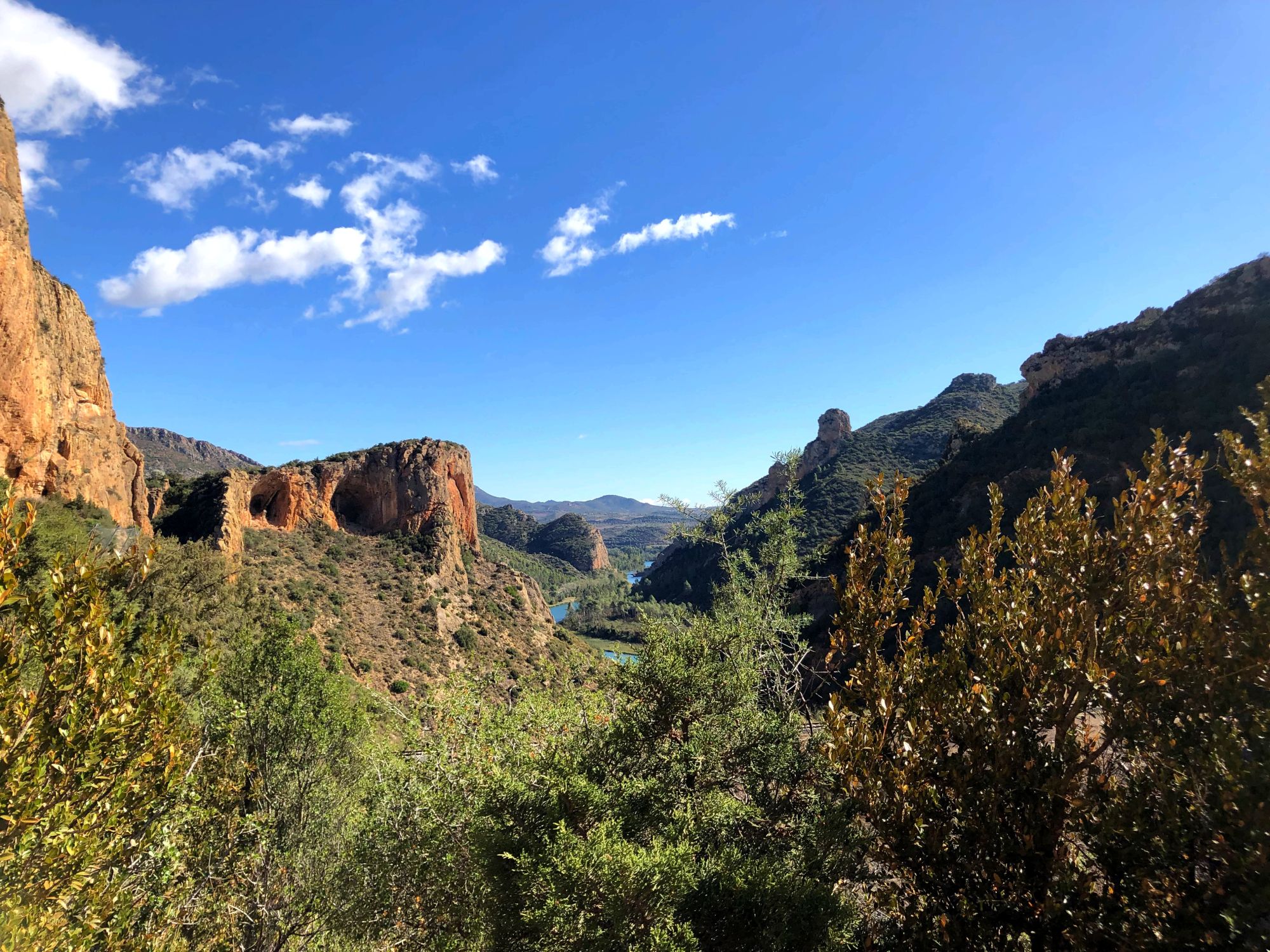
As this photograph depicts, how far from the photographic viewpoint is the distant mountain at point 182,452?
103m

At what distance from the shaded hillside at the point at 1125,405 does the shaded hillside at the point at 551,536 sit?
118510mm

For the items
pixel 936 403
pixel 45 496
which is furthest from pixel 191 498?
pixel 936 403

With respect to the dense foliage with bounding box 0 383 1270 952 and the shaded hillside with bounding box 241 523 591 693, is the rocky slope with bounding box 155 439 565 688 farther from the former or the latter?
the dense foliage with bounding box 0 383 1270 952

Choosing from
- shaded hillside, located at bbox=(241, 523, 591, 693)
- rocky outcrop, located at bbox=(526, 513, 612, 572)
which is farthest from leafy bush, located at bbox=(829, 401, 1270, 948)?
rocky outcrop, located at bbox=(526, 513, 612, 572)

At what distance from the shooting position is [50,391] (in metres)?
25.4

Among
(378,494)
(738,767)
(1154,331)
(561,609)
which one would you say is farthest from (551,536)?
(738,767)

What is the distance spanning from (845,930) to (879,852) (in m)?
1.32

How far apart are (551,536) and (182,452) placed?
102m

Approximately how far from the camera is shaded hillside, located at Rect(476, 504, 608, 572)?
152 meters

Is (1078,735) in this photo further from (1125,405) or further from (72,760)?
(1125,405)

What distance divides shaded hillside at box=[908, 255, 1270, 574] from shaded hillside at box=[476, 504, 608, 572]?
11851 cm

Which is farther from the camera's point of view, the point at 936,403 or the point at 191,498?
the point at 936,403

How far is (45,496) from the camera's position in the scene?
24.7 meters

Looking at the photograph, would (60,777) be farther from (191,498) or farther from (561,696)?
(191,498)
